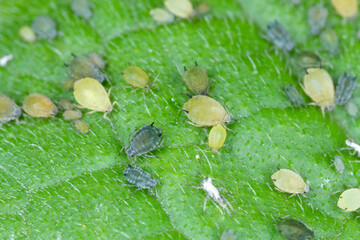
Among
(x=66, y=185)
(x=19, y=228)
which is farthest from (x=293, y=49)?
(x=19, y=228)

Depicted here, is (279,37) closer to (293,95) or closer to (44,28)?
(293,95)

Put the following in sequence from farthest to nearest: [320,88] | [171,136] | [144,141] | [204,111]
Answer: [320,88] < [171,136] < [204,111] < [144,141]

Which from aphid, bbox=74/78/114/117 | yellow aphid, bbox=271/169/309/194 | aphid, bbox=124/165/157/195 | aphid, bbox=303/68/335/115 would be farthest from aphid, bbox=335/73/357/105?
aphid, bbox=74/78/114/117

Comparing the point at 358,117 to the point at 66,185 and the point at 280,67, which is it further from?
the point at 66,185

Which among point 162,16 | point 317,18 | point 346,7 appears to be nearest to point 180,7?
point 162,16

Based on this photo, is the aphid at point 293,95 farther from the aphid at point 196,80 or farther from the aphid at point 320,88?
the aphid at point 196,80

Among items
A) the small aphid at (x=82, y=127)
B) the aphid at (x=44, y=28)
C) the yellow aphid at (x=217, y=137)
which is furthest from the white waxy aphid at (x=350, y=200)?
the aphid at (x=44, y=28)
